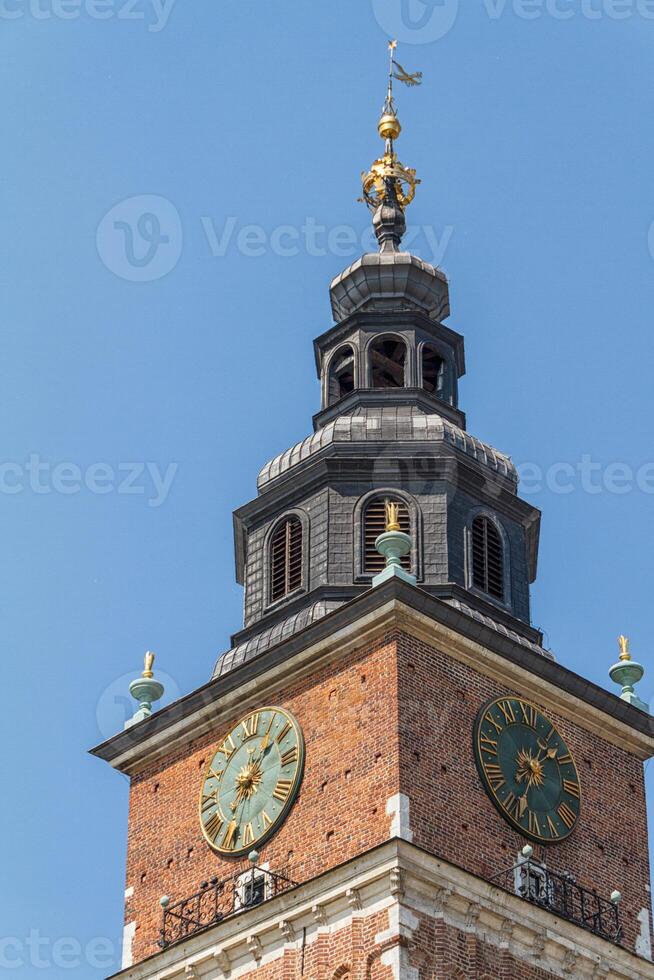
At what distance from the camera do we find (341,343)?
53250 millimetres

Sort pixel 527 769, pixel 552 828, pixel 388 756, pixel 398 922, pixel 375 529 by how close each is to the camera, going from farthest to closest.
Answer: pixel 375 529
pixel 527 769
pixel 552 828
pixel 388 756
pixel 398 922

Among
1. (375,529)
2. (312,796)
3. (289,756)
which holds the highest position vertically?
(375,529)

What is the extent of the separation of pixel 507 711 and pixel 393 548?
3.53 metres

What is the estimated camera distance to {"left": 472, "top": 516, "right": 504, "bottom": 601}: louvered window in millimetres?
48750

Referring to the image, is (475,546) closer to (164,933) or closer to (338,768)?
(338,768)

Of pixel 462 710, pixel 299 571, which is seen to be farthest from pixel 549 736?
pixel 299 571

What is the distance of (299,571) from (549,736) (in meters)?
5.71

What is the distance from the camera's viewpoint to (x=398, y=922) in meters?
42.0

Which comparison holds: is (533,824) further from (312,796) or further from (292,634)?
(292,634)

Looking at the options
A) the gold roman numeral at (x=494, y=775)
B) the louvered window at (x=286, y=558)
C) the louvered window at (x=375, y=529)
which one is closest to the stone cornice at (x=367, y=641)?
the gold roman numeral at (x=494, y=775)

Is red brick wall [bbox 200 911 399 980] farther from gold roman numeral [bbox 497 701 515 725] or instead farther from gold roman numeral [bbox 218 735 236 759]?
gold roman numeral [bbox 497 701 515 725]

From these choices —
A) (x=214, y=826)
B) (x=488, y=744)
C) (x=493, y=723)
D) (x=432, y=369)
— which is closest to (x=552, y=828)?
(x=488, y=744)

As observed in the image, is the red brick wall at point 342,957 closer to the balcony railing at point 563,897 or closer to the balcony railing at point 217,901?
the balcony railing at point 217,901

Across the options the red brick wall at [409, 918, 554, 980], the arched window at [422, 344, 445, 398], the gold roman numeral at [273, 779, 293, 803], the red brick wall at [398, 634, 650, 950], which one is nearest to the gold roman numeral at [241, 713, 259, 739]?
the gold roman numeral at [273, 779, 293, 803]
